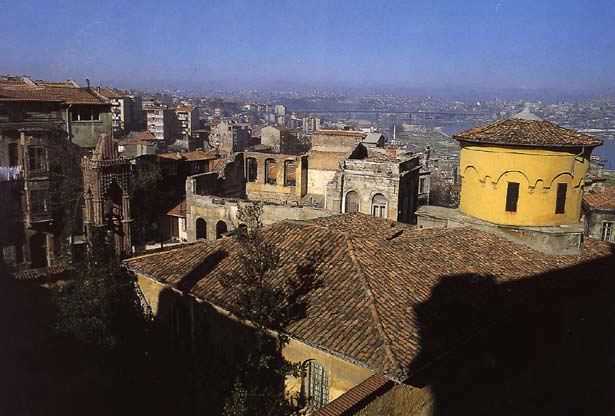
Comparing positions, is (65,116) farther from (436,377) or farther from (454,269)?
(436,377)

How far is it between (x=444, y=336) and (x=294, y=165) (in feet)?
101

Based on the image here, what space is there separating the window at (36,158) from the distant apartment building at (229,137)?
40.0 m

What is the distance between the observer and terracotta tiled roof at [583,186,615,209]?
96.6 feet

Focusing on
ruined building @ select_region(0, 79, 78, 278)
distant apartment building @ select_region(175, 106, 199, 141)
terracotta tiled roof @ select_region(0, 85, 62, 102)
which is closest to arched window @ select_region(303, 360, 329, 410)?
ruined building @ select_region(0, 79, 78, 278)

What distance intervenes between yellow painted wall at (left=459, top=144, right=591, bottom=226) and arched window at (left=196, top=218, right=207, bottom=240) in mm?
16685

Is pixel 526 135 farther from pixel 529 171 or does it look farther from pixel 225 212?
pixel 225 212

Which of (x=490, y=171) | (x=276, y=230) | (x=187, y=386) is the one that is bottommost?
(x=187, y=386)

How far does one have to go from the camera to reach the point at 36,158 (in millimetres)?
30125

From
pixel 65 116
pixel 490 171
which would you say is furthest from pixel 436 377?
pixel 65 116

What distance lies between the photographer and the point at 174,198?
121ft

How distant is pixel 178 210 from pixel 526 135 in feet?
77.0

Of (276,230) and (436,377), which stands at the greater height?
(276,230)

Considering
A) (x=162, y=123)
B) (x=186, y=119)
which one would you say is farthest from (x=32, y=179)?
(x=186, y=119)

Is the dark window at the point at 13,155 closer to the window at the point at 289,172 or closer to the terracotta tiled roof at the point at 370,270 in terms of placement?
the window at the point at 289,172
